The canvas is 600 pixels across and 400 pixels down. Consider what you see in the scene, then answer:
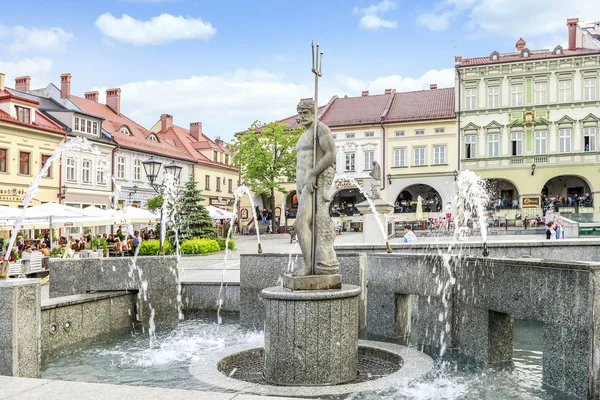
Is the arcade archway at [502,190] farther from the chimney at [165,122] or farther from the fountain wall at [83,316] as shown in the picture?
the fountain wall at [83,316]

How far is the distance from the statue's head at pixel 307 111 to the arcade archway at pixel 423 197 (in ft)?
127

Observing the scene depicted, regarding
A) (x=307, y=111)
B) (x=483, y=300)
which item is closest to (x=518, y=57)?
(x=483, y=300)

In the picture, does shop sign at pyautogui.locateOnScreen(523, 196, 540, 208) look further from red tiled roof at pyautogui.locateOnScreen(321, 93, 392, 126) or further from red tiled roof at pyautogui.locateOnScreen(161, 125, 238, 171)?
red tiled roof at pyautogui.locateOnScreen(161, 125, 238, 171)

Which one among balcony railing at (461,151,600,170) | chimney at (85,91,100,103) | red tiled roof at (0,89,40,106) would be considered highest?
chimney at (85,91,100,103)

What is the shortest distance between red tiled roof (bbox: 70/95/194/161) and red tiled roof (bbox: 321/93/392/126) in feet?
41.3

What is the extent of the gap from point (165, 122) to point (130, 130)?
957cm

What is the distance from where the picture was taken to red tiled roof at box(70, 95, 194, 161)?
42.3 m

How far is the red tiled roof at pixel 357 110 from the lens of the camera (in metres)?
47.3

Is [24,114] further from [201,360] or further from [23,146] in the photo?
[201,360]

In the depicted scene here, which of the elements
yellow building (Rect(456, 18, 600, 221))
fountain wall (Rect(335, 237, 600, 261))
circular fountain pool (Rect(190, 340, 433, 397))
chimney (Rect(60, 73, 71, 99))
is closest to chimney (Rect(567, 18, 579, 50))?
yellow building (Rect(456, 18, 600, 221))

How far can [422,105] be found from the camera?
47.2m

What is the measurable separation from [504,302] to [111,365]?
4.75 meters

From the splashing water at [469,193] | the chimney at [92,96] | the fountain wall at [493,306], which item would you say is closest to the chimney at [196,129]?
the chimney at [92,96]

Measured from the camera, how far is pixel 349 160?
48.0 metres
